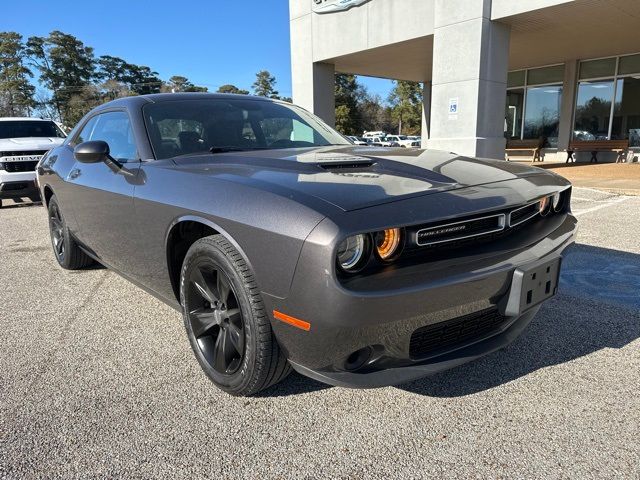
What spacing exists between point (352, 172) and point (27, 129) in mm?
9688

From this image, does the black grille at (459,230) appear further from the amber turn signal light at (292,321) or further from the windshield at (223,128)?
the windshield at (223,128)

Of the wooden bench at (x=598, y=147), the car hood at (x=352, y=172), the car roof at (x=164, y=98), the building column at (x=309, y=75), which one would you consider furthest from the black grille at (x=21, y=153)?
the wooden bench at (x=598, y=147)

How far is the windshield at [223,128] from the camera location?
281 centimetres

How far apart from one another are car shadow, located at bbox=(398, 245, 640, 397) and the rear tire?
314 cm

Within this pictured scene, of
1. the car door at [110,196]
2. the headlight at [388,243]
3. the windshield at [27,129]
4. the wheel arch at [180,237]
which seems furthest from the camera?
the windshield at [27,129]

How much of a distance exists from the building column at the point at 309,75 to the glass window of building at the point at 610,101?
8760 mm

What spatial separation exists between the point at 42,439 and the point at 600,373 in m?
2.53

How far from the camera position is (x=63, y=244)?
13.7 feet

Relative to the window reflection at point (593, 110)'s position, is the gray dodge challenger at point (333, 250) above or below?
below

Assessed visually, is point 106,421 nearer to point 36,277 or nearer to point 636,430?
point 636,430

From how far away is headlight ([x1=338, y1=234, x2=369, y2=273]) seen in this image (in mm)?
1661

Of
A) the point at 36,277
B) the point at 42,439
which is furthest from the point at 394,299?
the point at 36,277

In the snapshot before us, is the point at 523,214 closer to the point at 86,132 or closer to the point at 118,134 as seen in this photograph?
the point at 118,134

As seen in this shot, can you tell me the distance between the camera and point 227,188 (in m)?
2.03
